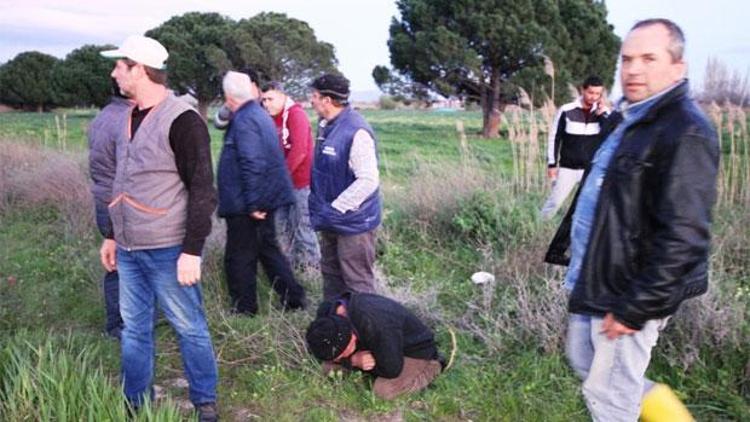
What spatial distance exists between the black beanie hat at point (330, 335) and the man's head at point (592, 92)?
15.4 feet

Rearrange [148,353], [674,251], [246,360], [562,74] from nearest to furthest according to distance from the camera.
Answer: [674,251] < [148,353] < [246,360] < [562,74]

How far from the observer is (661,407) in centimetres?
262

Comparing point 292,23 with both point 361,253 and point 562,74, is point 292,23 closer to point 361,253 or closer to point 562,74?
point 562,74

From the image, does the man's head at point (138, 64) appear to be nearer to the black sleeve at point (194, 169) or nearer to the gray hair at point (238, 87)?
the black sleeve at point (194, 169)

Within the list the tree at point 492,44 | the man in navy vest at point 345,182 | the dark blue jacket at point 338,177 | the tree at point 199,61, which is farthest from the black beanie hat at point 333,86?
the tree at point 199,61

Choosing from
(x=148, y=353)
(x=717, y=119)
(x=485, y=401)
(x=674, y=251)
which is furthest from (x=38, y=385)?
(x=717, y=119)

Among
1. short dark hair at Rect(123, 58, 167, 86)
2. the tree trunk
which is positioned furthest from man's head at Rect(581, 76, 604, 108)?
the tree trunk

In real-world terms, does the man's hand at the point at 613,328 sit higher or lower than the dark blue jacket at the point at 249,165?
lower

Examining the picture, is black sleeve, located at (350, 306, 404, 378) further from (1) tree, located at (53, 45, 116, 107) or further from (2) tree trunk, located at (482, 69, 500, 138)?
(1) tree, located at (53, 45, 116, 107)

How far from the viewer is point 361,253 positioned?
14.4 ft

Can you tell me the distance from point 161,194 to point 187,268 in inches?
14.6

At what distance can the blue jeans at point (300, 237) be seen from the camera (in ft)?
19.5

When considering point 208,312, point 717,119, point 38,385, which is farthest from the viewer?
point 717,119

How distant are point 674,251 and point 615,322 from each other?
1.09 ft
